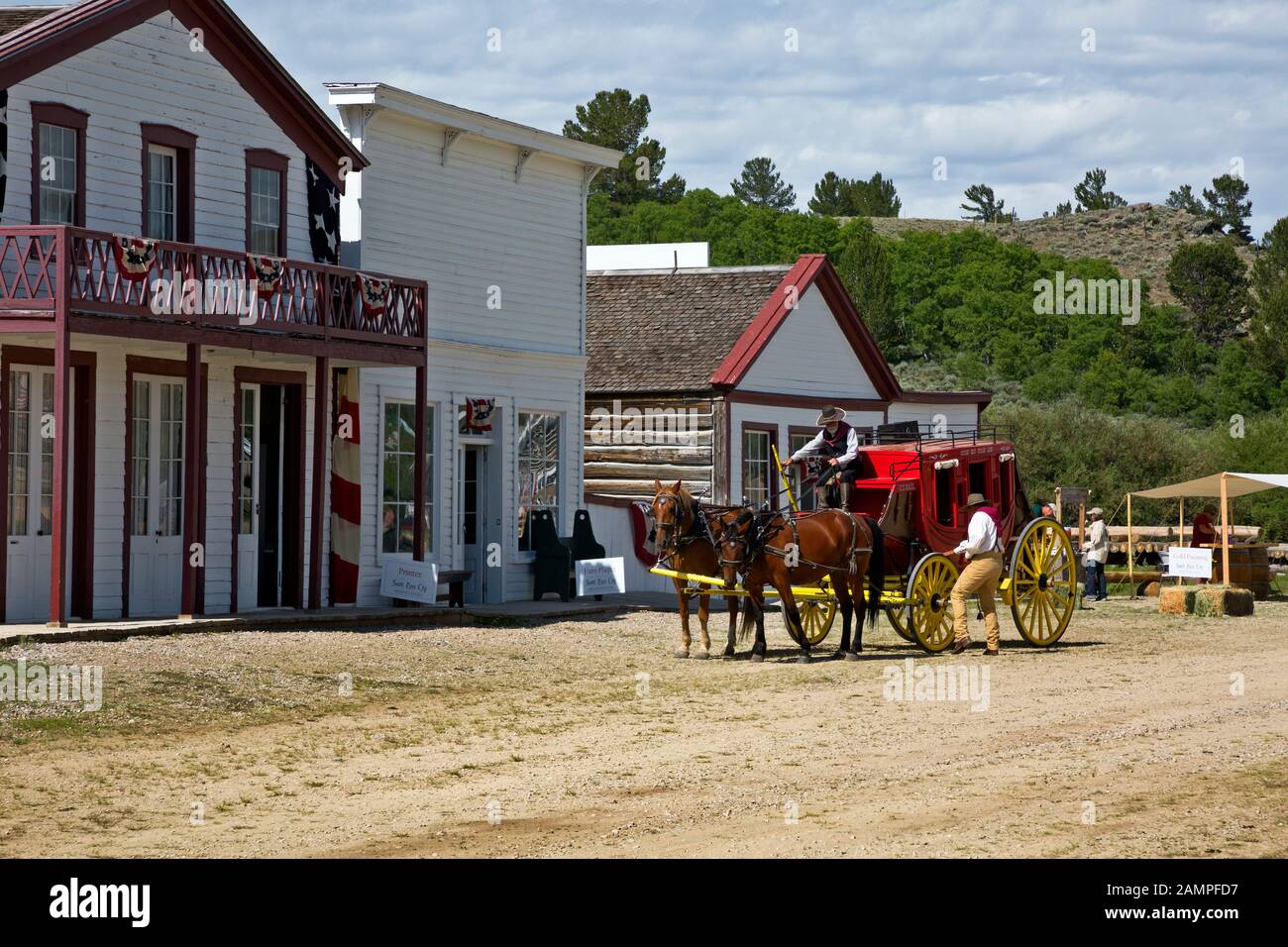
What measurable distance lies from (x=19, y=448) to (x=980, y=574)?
10344 mm

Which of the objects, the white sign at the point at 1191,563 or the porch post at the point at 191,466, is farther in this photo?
the white sign at the point at 1191,563

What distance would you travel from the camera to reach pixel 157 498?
69.3ft

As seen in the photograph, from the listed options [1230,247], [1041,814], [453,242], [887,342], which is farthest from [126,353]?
[1230,247]

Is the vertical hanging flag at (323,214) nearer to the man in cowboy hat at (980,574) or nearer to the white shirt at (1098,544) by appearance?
the man in cowboy hat at (980,574)

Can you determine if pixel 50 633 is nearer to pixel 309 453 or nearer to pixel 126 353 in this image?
pixel 126 353

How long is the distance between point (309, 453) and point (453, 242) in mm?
4426

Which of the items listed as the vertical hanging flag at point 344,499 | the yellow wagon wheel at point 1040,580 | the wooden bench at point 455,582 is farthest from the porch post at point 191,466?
the yellow wagon wheel at point 1040,580

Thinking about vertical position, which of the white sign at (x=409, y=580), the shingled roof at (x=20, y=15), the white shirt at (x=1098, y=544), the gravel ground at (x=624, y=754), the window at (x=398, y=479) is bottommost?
the gravel ground at (x=624, y=754)

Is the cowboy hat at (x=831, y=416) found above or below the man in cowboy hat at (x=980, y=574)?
above

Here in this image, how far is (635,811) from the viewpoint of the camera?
1040 centimetres

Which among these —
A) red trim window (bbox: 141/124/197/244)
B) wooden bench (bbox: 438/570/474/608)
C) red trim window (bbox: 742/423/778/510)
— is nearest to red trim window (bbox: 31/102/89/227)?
red trim window (bbox: 141/124/197/244)

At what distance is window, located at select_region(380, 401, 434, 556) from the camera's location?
24562 millimetres

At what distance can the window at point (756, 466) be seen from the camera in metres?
31.8

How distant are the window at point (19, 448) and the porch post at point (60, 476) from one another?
4.17ft
